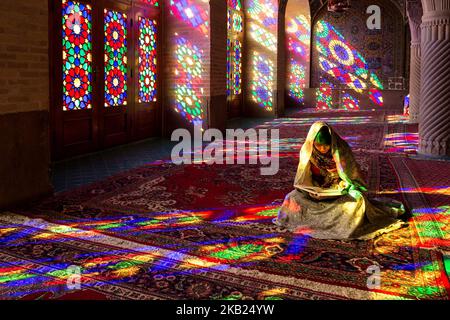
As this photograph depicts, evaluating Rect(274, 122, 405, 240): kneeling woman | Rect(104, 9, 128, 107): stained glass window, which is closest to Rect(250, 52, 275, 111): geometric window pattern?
Rect(104, 9, 128, 107): stained glass window

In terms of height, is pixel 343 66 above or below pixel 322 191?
above

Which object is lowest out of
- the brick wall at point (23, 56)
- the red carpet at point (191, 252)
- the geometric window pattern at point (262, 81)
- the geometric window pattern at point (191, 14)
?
the red carpet at point (191, 252)

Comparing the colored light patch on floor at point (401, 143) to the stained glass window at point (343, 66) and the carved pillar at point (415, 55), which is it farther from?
the stained glass window at point (343, 66)

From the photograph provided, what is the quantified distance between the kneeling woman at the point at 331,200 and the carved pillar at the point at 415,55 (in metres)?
8.74

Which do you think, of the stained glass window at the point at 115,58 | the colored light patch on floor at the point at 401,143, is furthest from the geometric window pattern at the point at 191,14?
the colored light patch on floor at the point at 401,143

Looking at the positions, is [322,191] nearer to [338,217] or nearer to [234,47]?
[338,217]

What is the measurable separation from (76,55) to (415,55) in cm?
846

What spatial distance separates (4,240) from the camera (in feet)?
11.1

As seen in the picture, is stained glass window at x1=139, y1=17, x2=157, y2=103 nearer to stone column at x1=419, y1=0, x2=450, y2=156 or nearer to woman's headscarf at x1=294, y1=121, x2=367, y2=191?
stone column at x1=419, y1=0, x2=450, y2=156

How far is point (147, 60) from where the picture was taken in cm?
878

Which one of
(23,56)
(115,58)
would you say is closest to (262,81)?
(115,58)

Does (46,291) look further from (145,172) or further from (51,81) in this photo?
(51,81)

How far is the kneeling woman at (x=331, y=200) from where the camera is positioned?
141 inches

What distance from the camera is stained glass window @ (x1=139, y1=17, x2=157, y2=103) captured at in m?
8.55
